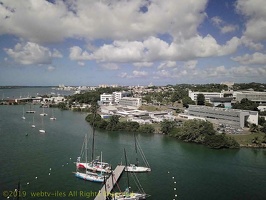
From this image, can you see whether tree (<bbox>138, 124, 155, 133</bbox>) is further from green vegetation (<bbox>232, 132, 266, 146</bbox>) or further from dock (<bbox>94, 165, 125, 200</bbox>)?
dock (<bbox>94, 165, 125, 200</bbox>)

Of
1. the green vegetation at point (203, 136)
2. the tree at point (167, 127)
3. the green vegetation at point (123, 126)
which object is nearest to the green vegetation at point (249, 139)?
the green vegetation at point (203, 136)

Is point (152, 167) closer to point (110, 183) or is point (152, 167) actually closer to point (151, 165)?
point (151, 165)

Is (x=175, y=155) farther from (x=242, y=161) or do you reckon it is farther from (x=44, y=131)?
(x=44, y=131)

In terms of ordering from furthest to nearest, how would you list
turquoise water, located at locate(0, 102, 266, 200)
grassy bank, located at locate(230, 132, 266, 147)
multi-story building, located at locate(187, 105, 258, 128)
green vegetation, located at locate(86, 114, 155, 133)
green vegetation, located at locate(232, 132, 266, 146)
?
1. multi-story building, located at locate(187, 105, 258, 128)
2. green vegetation, located at locate(86, 114, 155, 133)
3. green vegetation, located at locate(232, 132, 266, 146)
4. grassy bank, located at locate(230, 132, 266, 147)
5. turquoise water, located at locate(0, 102, 266, 200)

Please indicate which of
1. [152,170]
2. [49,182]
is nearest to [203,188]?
[152,170]

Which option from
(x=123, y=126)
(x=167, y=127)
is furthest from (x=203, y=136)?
(x=123, y=126)

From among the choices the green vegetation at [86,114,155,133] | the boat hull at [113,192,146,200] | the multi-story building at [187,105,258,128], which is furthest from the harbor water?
the multi-story building at [187,105,258,128]
